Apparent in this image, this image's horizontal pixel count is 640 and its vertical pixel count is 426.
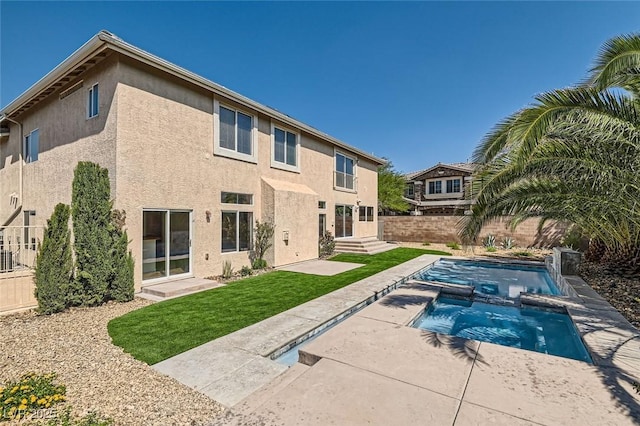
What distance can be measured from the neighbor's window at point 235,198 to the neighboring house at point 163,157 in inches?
1.9

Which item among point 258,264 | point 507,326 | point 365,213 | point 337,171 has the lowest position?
point 507,326

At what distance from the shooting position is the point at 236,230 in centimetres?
1452

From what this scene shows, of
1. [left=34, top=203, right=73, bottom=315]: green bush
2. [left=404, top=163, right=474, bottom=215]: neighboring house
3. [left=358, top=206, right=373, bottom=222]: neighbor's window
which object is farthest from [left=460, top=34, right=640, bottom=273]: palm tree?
[left=404, top=163, right=474, bottom=215]: neighboring house

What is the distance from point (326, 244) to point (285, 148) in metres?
7.21

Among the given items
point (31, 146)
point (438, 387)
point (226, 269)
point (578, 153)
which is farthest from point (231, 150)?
point (578, 153)

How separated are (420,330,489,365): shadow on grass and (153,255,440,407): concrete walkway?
8.57 feet

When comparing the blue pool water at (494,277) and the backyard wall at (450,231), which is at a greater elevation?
the backyard wall at (450,231)

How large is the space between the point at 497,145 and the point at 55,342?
13.1 metres

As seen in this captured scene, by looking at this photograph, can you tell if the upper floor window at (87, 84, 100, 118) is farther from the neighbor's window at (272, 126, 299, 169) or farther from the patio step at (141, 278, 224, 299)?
the neighbor's window at (272, 126, 299, 169)

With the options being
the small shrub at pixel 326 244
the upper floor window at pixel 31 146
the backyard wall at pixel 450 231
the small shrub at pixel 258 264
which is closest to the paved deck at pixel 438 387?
the small shrub at pixel 258 264

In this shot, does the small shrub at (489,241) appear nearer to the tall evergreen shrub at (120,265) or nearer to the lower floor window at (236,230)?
the lower floor window at (236,230)

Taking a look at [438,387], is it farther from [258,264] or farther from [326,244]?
[326,244]

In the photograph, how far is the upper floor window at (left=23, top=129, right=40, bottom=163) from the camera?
1505 centimetres

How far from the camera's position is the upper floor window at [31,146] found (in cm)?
1505
